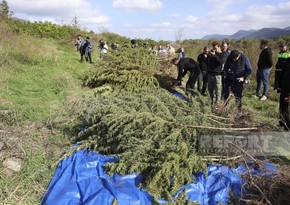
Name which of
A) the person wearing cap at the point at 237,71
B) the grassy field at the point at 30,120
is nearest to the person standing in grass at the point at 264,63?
the person wearing cap at the point at 237,71

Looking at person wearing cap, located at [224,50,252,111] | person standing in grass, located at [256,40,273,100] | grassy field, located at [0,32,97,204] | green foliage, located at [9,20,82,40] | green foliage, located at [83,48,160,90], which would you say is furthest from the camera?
green foliage, located at [9,20,82,40]

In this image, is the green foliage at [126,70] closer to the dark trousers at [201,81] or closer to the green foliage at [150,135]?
the dark trousers at [201,81]

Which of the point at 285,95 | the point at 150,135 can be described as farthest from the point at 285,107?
the point at 150,135

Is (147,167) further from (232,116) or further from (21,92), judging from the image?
(21,92)

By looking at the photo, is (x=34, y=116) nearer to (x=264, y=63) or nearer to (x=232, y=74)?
(x=232, y=74)

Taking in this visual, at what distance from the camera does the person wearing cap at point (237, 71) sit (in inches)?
275

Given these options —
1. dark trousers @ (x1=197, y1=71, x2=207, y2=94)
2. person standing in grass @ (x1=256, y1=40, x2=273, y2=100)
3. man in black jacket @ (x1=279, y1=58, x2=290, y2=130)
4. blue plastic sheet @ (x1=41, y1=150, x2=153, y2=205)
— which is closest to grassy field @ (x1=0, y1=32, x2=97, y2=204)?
blue plastic sheet @ (x1=41, y1=150, x2=153, y2=205)

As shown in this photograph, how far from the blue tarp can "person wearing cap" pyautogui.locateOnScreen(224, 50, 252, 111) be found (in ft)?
10.2

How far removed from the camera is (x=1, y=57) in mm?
10828

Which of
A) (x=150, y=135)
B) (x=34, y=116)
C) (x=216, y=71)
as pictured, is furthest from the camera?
(x=216, y=71)

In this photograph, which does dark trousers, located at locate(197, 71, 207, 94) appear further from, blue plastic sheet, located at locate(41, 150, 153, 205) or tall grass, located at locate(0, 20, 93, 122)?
blue plastic sheet, located at locate(41, 150, 153, 205)

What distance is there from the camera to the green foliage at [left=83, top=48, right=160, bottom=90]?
919cm

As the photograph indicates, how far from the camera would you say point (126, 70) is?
9359 millimetres

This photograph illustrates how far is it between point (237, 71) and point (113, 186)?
4.30 metres
